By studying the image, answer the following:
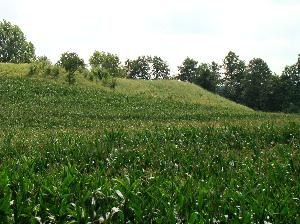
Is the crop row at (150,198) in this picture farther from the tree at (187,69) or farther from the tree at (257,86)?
the tree at (187,69)

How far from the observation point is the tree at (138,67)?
127 metres

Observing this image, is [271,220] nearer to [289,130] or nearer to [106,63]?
[289,130]

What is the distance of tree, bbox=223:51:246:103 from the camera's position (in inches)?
4304

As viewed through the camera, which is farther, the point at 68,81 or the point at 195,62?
the point at 195,62

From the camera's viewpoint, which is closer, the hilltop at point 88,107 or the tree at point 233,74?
the hilltop at point 88,107

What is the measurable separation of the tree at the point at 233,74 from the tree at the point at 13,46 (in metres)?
54.1

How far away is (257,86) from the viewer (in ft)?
330

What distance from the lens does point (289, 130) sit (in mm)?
17953

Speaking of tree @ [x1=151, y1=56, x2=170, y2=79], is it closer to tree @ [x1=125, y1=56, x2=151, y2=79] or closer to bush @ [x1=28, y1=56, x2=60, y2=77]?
tree @ [x1=125, y1=56, x2=151, y2=79]

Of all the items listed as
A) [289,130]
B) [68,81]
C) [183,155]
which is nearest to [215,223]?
[183,155]

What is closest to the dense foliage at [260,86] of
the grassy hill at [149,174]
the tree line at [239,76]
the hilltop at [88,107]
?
the tree line at [239,76]

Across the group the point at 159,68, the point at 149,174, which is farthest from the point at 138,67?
the point at 149,174

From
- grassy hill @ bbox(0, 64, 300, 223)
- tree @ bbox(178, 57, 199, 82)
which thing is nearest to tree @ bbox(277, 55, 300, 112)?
tree @ bbox(178, 57, 199, 82)

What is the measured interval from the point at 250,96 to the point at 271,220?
3835 inches
